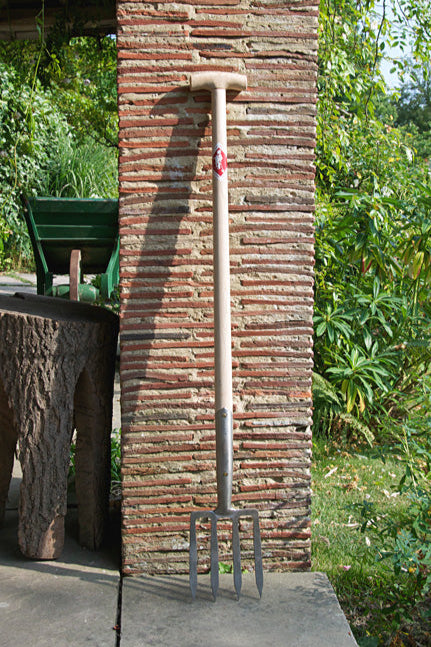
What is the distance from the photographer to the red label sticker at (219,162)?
260 cm

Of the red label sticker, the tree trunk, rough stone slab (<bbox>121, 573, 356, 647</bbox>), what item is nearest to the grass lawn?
rough stone slab (<bbox>121, 573, 356, 647</bbox>)

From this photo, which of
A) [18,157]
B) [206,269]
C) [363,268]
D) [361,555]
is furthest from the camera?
[18,157]

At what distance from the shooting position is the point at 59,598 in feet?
8.57

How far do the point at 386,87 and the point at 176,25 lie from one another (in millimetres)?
3368

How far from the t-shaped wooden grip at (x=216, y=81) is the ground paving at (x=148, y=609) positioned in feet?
6.70

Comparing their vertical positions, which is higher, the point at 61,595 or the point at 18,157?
the point at 18,157

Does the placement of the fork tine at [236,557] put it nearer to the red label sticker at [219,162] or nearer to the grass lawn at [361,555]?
the grass lawn at [361,555]

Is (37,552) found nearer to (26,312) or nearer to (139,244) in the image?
(26,312)

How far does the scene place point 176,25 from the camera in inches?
107

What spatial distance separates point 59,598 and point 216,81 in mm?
2146

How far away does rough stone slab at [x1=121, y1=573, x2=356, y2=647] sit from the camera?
2.34m

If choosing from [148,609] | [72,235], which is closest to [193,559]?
[148,609]

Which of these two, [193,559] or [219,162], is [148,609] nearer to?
[193,559]

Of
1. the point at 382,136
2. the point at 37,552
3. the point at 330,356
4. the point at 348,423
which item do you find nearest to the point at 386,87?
the point at 382,136
